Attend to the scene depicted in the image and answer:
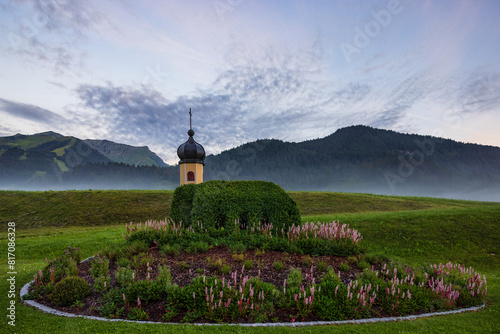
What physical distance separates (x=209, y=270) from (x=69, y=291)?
3608 mm

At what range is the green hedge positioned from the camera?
11.3m

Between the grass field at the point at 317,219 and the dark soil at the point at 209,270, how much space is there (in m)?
0.57

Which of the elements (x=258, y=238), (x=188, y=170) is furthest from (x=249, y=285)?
(x=188, y=170)

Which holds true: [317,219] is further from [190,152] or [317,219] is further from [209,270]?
[209,270]

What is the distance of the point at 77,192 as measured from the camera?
34.9 metres

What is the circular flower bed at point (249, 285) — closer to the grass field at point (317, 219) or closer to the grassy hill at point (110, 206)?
the grass field at point (317, 219)

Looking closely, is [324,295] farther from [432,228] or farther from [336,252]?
[432,228]

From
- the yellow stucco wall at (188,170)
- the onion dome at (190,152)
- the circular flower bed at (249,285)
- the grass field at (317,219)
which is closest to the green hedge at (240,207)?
the circular flower bed at (249,285)

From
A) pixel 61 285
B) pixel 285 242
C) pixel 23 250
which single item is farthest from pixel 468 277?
pixel 23 250

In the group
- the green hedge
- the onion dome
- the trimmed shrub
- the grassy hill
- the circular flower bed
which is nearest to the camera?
the circular flower bed

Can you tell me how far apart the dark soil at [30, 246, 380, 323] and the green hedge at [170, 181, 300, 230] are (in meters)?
1.91

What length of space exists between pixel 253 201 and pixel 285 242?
2538mm

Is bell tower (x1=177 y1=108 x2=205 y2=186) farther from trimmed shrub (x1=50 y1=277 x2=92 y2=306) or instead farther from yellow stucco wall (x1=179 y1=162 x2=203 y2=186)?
trimmed shrub (x1=50 y1=277 x2=92 y2=306)

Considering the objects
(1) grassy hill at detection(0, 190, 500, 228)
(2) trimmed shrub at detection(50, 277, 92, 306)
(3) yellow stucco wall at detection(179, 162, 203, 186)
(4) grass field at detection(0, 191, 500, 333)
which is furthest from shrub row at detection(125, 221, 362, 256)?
(1) grassy hill at detection(0, 190, 500, 228)
